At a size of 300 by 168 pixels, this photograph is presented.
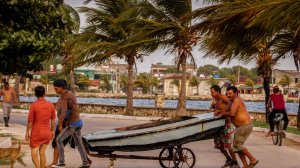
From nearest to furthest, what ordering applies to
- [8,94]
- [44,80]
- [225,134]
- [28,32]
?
[225,134] → [28,32] → [8,94] → [44,80]

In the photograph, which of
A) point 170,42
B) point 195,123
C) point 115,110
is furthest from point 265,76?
point 195,123

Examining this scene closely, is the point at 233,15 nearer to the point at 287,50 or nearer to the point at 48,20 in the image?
the point at 48,20

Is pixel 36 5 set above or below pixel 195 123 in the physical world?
above

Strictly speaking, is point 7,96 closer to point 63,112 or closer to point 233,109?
point 63,112

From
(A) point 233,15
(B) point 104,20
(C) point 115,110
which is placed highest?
(B) point 104,20

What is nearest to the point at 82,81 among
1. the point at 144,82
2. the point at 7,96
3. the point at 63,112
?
the point at 144,82

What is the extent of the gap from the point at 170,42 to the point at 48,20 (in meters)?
14.0

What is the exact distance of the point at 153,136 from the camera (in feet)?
34.3

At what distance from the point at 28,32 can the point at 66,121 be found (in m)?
3.27

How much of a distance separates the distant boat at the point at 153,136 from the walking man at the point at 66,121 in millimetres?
347

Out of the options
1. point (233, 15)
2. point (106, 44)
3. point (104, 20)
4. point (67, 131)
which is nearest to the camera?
point (67, 131)

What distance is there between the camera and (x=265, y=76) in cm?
2842

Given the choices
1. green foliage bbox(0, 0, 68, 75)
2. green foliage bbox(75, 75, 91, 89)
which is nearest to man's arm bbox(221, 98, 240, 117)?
green foliage bbox(0, 0, 68, 75)

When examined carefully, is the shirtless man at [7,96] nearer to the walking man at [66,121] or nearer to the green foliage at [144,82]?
the walking man at [66,121]
